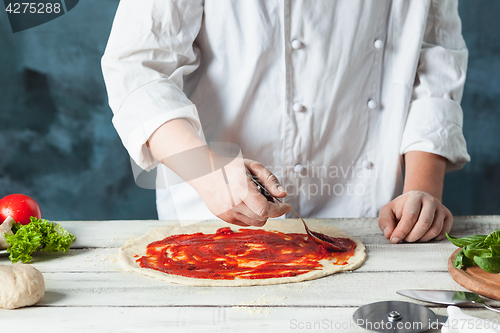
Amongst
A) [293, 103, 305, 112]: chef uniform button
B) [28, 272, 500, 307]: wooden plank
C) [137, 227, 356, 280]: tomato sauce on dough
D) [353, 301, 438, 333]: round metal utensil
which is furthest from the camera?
[293, 103, 305, 112]: chef uniform button

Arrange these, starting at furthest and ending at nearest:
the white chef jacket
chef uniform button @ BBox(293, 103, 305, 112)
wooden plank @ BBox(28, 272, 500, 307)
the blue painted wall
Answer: the blue painted wall → chef uniform button @ BBox(293, 103, 305, 112) → the white chef jacket → wooden plank @ BBox(28, 272, 500, 307)

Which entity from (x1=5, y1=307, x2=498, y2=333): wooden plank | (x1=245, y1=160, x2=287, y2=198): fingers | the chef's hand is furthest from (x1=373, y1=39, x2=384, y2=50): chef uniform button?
(x1=5, y1=307, x2=498, y2=333): wooden plank

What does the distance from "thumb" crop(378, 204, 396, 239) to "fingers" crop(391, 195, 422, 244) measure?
0.02 m

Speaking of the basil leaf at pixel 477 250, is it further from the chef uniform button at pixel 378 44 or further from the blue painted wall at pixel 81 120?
the blue painted wall at pixel 81 120

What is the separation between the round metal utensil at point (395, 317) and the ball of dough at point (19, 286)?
501 mm

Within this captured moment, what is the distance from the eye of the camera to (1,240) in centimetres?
96

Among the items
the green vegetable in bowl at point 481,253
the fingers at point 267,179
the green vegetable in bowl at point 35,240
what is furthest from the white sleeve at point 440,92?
the green vegetable in bowl at point 35,240

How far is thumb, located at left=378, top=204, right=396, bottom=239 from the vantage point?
1.06 m

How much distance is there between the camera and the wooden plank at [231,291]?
752 mm

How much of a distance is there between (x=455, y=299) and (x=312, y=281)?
24 cm

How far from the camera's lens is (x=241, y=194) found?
3.01 ft

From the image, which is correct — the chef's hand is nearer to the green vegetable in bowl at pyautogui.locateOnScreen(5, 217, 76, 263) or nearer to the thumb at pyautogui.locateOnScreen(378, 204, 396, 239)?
the thumb at pyautogui.locateOnScreen(378, 204, 396, 239)

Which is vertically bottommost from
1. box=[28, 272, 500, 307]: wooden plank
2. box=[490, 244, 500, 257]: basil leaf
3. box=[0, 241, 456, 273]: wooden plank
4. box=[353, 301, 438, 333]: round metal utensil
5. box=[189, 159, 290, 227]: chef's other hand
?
box=[0, 241, 456, 273]: wooden plank

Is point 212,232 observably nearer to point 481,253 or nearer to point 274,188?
point 274,188
